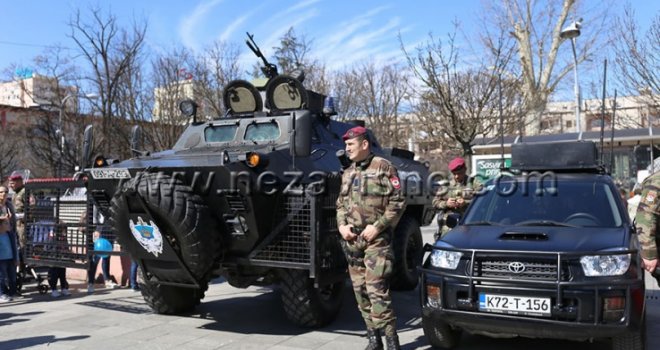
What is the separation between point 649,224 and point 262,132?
408cm

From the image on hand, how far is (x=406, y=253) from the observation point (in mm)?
7750

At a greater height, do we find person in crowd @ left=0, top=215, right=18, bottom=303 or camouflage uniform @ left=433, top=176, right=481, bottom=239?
camouflage uniform @ left=433, top=176, right=481, bottom=239

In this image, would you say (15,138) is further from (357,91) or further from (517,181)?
(517,181)

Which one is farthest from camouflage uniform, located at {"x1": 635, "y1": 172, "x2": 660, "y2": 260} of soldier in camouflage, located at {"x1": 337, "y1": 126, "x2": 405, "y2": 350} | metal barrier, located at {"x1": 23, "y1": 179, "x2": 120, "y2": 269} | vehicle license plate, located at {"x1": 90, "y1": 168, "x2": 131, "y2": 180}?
metal barrier, located at {"x1": 23, "y1": 179, "x2": 120, "y2": 269}

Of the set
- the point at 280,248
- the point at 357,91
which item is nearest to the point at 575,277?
the point at 280,248

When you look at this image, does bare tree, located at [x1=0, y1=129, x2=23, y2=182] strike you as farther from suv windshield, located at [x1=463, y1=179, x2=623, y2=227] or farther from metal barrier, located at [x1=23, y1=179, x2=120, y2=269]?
suv windshield, located at [x1=463, y1=179, x2=623, y2=227]

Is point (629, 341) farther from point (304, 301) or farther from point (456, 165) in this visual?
point (456, 165)

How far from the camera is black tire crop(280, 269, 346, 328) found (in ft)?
19.3

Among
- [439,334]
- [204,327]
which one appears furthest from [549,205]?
[204,327]

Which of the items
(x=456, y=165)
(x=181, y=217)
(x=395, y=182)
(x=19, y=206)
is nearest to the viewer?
(x=395, y=182)

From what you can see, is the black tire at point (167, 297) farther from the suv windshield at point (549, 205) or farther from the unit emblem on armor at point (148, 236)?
the suv windshield at point (549, 205)

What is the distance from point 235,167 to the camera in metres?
5.39

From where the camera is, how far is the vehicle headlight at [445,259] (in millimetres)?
4824

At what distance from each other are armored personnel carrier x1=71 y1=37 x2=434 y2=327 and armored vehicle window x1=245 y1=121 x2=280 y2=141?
2.6 inches
